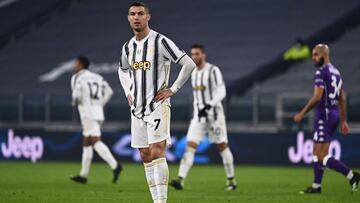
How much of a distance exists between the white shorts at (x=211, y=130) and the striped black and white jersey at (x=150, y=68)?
644 cm

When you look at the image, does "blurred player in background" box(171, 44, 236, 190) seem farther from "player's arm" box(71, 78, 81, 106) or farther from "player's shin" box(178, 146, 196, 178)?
"player's arm" box(71, 78, 81, 106)

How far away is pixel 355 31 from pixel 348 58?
→ 152 cm

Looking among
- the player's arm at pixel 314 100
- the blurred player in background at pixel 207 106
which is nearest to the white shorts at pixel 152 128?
the player's arm at pixel 314 100

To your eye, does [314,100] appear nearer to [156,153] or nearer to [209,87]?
[209,87]

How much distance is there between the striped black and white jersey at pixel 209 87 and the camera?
1717 cm

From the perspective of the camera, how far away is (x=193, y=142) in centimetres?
1725

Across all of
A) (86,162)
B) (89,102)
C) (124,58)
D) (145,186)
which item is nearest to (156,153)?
(124,58)

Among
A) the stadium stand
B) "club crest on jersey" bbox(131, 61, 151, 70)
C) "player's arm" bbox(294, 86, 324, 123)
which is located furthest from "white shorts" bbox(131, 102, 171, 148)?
the stadium stand

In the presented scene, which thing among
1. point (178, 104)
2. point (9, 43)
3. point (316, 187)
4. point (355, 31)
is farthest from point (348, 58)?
point (316, 187)

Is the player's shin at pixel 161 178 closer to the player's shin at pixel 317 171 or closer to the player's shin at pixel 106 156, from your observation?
the player's shin at pixel 317 171

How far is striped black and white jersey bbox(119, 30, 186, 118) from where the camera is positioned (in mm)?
10758

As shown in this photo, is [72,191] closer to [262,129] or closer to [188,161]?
[188,161]

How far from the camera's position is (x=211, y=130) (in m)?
17.3

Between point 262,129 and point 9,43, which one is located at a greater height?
point 9,43
